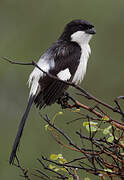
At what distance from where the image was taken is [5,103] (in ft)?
26.8

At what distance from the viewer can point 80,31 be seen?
432 centimetres

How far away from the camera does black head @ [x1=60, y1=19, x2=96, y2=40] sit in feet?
14.0

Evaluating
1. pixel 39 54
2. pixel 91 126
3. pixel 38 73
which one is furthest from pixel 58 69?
pixel 39 54

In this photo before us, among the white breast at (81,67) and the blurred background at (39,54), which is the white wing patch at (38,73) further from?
the blurred background at (39,54)

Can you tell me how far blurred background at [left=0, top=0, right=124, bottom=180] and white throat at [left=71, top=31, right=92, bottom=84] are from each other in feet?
7.88

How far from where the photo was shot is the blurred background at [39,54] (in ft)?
23.2

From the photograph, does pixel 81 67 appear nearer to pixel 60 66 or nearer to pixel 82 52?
pixel 82 52

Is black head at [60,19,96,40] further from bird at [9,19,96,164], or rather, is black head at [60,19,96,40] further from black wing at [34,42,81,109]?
black wing at [34,42,81,109]

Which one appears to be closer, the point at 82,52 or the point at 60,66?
the point at 60,66

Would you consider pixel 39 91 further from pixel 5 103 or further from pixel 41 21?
pixel 41 21

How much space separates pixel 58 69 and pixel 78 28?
0.53 m

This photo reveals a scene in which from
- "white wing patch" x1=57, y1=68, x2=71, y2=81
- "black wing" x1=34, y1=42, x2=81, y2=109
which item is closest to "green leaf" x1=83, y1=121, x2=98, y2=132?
"black wing" x1=34, y1=42, x2=81, y2=109

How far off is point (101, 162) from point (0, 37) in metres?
6.71

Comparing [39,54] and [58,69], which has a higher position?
[58,69]
